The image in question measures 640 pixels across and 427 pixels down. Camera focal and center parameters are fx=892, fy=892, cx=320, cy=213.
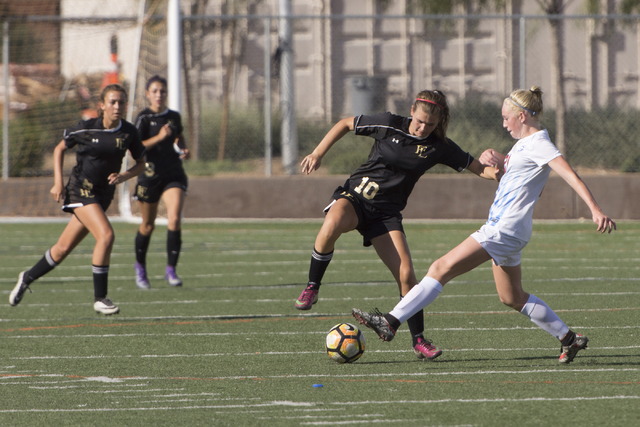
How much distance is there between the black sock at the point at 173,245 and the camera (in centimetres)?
978

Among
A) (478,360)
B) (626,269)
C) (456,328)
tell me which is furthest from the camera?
(626,269)

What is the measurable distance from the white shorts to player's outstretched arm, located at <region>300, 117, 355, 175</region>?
1.28 metres

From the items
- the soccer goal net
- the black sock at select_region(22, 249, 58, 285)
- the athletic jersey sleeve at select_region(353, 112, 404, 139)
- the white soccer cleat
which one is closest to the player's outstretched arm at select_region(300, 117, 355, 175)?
the athletic jersey sleeve at select_region(353, 112, 404, 139)

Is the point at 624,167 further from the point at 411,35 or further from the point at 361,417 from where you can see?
the point at 361,417

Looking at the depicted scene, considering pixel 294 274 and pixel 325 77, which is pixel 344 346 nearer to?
pixel 294 274

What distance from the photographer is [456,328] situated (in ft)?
23.0

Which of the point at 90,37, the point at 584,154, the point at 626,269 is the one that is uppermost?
the point at 90,37

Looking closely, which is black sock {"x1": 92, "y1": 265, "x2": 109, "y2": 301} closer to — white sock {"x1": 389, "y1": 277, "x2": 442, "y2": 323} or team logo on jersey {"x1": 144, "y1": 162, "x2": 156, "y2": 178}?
team logo on jersey {"x1": 144, "y1": 162, "x2": 156, "y2": 178}

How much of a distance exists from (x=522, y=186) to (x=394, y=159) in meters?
1.09

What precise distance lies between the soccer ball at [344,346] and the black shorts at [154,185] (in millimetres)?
4591

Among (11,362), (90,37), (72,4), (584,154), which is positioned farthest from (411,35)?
(11,362)

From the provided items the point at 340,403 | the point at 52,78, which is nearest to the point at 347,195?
the point at 340,403

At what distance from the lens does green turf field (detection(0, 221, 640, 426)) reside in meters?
4.46

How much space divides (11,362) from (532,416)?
3444mm
